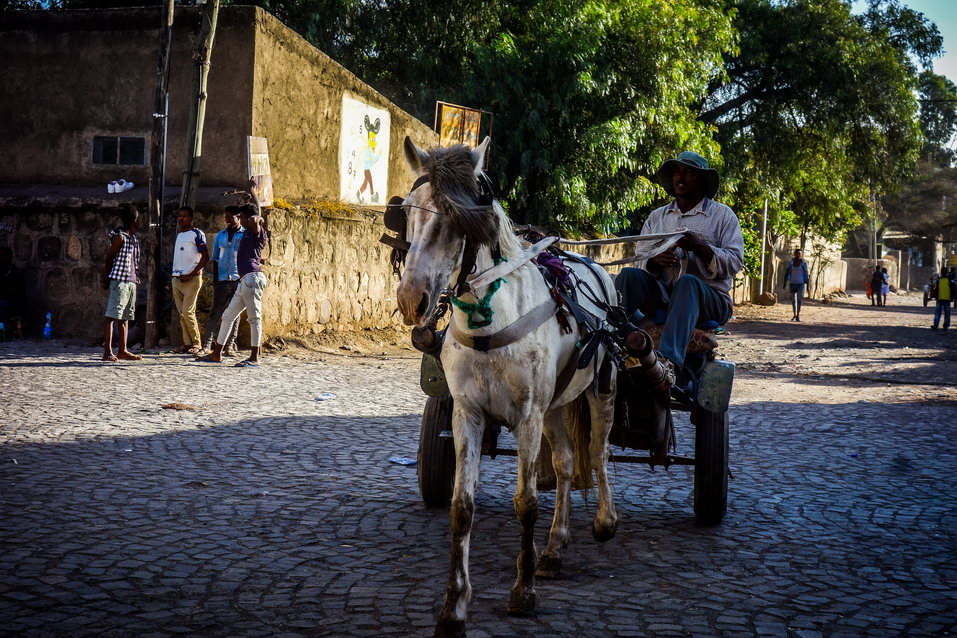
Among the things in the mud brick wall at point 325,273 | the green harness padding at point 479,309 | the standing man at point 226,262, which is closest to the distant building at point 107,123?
the mud brick wall at point 325,273

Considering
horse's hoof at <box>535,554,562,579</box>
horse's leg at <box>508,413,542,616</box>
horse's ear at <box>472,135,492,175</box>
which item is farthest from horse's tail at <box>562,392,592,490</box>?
horse's ear at <box>472,135,492,175</box>

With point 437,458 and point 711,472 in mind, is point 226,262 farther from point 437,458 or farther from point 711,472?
point 711,472

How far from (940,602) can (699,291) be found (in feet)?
6.81

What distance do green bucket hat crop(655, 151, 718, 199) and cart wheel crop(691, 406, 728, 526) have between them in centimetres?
149

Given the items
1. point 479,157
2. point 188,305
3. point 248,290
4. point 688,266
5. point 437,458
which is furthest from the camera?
point 188,305

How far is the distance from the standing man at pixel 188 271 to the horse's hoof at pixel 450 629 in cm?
970

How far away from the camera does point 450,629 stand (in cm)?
363

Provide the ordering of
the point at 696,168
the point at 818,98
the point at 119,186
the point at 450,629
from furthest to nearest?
the point at 818,98 → the point at 119,186 → the point at 696,168 → the point at 450,629

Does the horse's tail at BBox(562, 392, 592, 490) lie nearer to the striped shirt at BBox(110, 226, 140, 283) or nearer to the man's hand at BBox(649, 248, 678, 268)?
the man's hand at BBox(649, 248, 678, 268)

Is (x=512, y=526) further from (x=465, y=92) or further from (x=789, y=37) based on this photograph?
(x=789, y=37)

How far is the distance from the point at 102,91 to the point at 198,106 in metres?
2.49

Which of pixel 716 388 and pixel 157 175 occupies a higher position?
pixel 157 175

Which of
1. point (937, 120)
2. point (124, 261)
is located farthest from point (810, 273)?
point (124, 261)

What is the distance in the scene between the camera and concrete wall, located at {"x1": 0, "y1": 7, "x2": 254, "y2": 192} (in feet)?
45.0
